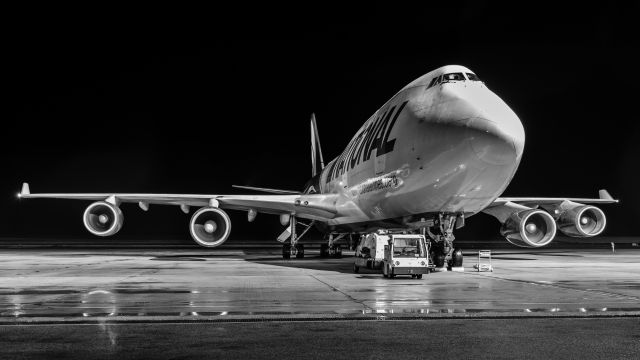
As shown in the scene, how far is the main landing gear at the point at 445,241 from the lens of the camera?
19203 millimetres

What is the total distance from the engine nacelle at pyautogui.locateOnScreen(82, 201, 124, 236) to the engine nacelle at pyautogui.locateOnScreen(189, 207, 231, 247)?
11.6ft

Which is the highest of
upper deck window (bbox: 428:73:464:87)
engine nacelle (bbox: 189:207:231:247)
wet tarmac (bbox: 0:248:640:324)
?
upper deck window (bbox: 428:73:464:87)

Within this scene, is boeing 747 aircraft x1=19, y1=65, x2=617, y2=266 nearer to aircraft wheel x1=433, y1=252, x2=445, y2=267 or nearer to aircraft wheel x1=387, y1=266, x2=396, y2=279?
aircraft wheel x1=433, y1=252, x2=445, y2=267

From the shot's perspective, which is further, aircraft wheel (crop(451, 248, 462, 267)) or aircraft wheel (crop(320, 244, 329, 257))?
aircraft wheel (crop(320, 244, 329, 257))

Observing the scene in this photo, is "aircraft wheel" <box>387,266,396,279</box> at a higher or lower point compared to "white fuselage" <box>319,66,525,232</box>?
lower

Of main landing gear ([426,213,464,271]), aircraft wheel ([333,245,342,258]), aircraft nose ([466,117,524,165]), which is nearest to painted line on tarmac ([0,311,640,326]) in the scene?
aircraft nose ([466,117,524,165])

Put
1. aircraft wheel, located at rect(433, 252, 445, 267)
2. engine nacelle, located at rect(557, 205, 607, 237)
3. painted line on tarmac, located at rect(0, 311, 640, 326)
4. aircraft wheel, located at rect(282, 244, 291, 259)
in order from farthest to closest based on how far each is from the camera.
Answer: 1. aircraft wheel, located at rect(282, 244, 291, 259)
2. engine nacelle, located at rect(557, 205, 607, 237)
3. aircraft wheel, located at rect(433, 252, 445, 267)
4. painted line on tarmac, located at rect(0, 311, 640, 326)

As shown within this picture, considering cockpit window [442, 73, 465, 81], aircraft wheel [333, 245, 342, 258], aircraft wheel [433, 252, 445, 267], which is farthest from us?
aircraft wheel [333, 245, 342, 258]

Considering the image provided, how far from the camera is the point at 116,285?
46.8ft

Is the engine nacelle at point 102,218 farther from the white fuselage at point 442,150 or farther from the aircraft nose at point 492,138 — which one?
the aircraft nose at point 492,138

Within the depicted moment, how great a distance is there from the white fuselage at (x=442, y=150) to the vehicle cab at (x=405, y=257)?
1296mm

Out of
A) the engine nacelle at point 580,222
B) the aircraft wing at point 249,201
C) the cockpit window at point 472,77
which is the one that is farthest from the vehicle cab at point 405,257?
the engine nacelle at point 580,222

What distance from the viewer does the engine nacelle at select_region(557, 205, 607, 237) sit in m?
26.1

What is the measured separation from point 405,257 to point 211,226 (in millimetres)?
10085
